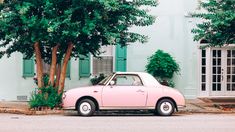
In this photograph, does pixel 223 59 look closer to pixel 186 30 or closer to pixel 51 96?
pixel 186 30

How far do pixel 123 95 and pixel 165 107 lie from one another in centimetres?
141

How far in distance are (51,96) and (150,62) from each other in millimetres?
5810

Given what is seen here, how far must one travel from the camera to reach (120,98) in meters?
17.5

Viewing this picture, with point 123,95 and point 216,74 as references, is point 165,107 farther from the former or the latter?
point 216,74

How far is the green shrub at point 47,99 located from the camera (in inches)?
755

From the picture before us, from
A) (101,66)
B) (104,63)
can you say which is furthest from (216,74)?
(101,66)

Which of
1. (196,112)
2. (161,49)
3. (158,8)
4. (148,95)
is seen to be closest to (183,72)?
(161,49)

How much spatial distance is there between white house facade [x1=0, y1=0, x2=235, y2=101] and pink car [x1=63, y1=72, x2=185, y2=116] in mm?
6551

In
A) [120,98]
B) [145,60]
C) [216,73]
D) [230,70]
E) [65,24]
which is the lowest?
[120,98]

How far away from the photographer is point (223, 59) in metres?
25.2

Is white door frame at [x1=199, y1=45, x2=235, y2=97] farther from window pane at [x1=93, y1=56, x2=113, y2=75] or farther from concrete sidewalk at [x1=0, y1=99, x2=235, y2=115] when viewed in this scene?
window pane at [x1=93, y1=56, x2=113, y2=75]

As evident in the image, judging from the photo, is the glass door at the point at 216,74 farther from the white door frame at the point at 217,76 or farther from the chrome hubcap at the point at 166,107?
the chrome hubcap at the point at 166,107

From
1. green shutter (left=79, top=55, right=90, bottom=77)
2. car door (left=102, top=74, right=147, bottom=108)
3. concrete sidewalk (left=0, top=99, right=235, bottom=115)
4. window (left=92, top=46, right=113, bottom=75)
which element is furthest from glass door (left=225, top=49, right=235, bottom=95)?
car door (left=102, top=74, right=147, bottom=108)

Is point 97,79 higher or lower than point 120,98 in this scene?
higher
